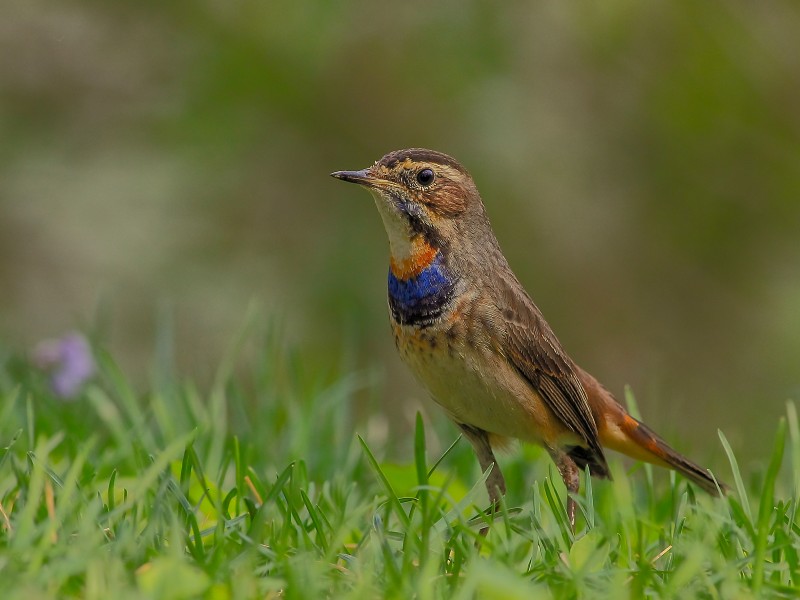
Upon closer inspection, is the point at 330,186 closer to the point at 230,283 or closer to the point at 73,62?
the point at 230,283

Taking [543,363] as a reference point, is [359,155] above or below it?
above

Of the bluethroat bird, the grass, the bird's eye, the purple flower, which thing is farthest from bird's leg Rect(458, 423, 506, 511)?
the purple flower

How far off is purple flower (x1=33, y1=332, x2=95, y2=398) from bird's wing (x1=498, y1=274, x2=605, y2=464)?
6.33 ft

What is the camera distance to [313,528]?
419cm

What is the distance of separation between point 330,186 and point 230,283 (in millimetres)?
1127

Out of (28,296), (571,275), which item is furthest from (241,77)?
(571,275)

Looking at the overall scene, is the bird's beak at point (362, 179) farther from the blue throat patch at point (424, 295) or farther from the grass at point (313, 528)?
the grass at point (313, 528)

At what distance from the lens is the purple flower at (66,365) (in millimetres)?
5863

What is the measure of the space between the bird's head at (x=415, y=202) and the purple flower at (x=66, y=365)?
59.3 inches

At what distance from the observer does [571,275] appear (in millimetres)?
9039

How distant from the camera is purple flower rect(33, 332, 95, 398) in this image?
5.86 m

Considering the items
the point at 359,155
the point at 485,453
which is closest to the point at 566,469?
the point at 485,453

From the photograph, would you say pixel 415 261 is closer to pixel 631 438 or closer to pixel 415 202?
pixel 415 202

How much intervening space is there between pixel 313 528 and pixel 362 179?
5.59 ft
